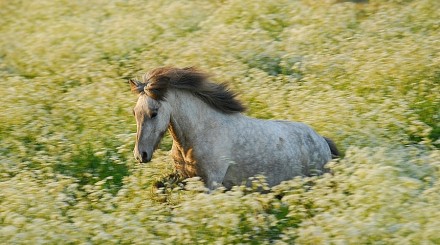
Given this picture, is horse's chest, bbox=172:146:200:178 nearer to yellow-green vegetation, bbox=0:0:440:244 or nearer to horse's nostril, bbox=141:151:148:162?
yellow-green vegetation, bbox=0:0:440:244

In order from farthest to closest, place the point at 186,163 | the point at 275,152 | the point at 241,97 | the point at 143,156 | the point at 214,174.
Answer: the point at 241,97 < the point at 275,152 < the point at 186,163 < the point at 214,174 < the point at 143,156

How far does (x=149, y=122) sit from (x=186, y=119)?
387 mm

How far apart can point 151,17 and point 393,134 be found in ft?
21.1

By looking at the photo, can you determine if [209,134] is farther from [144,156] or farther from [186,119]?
[144,156]

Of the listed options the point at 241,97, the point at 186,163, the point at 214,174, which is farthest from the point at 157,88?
the point at 241,97

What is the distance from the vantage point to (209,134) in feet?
24.4

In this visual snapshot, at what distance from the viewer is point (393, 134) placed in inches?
335

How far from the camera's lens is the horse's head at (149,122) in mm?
7133

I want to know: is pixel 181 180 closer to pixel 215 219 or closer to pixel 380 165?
pixel 215 219

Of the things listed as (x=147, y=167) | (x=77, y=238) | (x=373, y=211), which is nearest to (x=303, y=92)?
(x=147, y=167)

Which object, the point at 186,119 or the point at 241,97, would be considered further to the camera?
the point at 241,97

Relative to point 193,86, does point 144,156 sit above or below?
below

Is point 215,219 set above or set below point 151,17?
below

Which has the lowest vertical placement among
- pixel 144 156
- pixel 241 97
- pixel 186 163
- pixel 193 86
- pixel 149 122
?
pixel 186 163
